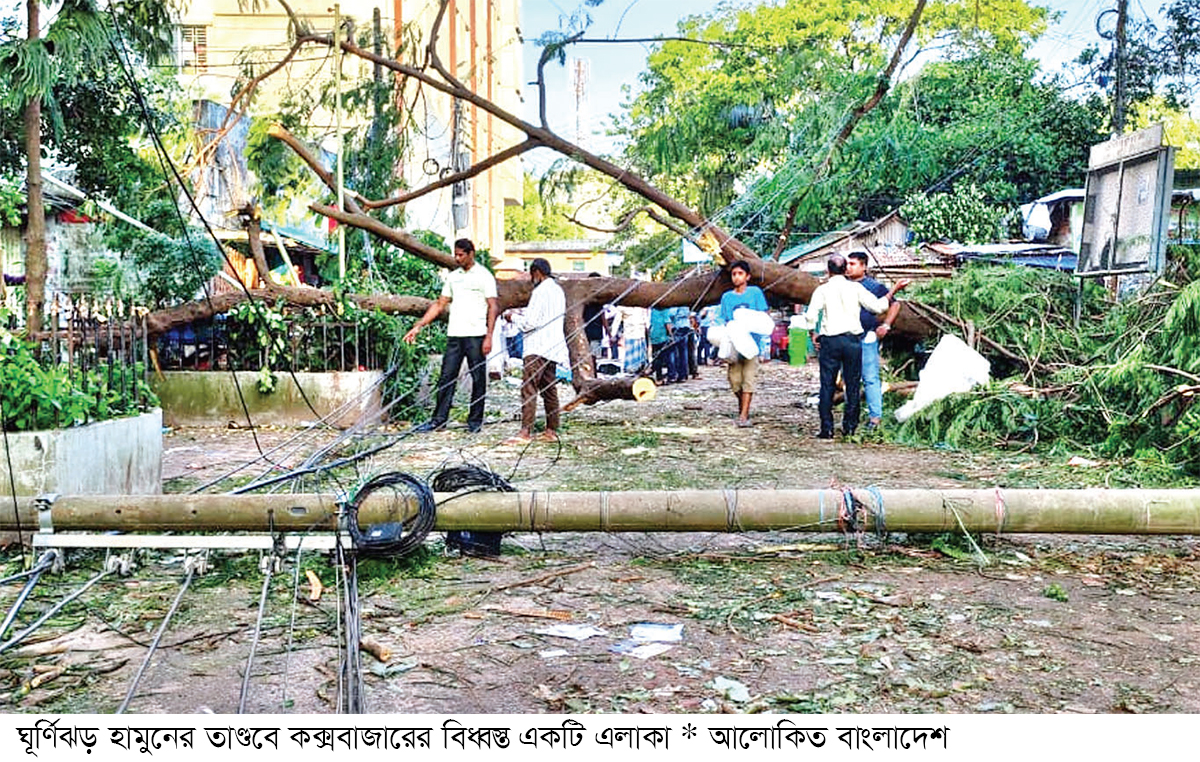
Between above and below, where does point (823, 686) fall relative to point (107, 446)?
below

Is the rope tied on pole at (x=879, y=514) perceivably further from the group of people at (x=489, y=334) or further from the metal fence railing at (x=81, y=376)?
the group of people at (x=489, y=334)

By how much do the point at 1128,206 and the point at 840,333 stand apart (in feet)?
13.0

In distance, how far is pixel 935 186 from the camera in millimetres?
28047

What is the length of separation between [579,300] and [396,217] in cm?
490

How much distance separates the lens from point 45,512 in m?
5.06

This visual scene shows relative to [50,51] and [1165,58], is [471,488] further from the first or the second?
[1165,58]

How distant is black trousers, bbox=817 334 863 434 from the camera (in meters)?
9.80

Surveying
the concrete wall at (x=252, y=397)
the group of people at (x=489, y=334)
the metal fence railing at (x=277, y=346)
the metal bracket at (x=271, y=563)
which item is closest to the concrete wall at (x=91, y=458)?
the metal bracket at (x=271, y=563)

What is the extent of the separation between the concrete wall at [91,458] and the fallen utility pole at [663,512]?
0.35m

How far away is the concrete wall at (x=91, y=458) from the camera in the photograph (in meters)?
5.47

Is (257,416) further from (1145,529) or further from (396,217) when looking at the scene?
(1145,529)

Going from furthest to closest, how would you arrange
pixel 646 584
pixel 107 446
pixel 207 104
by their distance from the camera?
pixel 207 104
pixel 107 446
pixel 646 584

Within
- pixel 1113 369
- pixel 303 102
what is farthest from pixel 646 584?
pixel 303 102

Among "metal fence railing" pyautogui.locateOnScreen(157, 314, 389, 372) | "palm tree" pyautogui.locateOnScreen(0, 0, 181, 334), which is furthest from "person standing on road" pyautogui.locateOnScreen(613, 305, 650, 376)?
"palm tree" pyautogui.locateOnScreen(0, 0, 181, 334)
